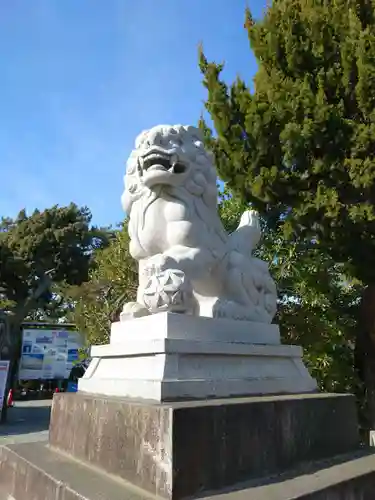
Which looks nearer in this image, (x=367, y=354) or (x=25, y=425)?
(x=367, y=354)

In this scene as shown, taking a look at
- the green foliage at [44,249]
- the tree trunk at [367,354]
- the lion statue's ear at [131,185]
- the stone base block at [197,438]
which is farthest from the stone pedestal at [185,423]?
the green foliage at [44,249]

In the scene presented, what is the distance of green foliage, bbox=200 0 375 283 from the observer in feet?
19.9

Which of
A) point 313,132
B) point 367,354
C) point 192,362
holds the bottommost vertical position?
point 192,362

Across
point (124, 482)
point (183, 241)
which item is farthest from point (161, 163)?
point (124, 482)

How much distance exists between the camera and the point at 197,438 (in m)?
1.85

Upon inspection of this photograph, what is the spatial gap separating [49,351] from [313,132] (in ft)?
34.0

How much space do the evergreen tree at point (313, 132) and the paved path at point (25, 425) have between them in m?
4.88

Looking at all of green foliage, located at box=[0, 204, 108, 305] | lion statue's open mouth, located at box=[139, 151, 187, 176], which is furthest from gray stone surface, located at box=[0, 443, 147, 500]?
green foliage, located at box=[0, 204, 108, 305]

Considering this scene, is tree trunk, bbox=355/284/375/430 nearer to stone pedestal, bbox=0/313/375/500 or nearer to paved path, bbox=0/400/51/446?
stone pedestal, bbox=0/313/375/500

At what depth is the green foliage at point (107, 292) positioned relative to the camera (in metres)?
7.25

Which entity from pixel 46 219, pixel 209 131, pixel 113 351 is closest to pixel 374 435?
pixel 113 351

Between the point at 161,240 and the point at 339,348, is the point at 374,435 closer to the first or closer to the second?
the point at 339,348

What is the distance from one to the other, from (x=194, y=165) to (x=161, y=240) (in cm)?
58

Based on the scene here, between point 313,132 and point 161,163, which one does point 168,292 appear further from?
point 313,132
